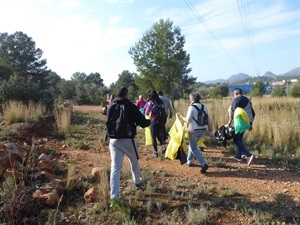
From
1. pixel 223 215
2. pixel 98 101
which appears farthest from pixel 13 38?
pixel 223 215

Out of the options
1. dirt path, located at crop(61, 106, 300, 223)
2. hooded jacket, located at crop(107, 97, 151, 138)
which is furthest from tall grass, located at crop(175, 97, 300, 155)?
hooded jacket, located at crop(107, 97, 151, 138)

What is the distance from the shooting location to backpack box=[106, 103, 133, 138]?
4633mm

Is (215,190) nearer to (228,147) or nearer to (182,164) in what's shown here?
(182,164)

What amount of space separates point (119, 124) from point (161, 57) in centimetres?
2308

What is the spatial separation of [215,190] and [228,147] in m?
3.64

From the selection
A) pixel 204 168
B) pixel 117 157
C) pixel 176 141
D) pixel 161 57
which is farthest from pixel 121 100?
pixel 161 57

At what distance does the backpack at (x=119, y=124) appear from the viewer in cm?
463

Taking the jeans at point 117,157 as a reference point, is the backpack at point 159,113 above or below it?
above

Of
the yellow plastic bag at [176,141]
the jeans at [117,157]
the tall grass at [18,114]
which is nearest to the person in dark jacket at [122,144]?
the jeans at [117,157]

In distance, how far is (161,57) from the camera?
27.0 m

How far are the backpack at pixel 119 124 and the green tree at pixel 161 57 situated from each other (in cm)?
2283

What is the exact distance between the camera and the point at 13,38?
4169 cm

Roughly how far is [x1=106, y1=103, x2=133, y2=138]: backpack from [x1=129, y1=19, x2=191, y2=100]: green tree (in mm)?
22826

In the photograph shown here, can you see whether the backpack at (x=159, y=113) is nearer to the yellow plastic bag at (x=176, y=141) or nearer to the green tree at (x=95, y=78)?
the yellow plastic bag at (x=176, y=141)
